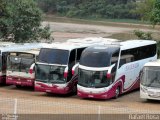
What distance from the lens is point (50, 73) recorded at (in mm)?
24312

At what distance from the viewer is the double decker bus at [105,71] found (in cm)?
2327

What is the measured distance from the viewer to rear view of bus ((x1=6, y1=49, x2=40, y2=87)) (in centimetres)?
2580

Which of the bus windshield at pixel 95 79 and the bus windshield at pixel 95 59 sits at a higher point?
the bus windshield at pixel 95 59

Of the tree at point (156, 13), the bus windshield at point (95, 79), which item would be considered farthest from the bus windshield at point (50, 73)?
the tree at point (156, 13)

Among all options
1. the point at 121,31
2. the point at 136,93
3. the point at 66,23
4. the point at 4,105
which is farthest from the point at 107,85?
the point at 66,23

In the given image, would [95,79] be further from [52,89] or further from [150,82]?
[150,82]

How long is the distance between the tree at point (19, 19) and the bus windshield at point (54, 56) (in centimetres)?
1346

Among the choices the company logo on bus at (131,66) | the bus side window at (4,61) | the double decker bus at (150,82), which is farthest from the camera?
the bus side window at (4,61)

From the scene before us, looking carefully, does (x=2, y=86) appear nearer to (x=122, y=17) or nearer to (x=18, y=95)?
(x=18, y=95)

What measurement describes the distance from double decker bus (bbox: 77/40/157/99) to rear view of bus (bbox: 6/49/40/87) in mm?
3288

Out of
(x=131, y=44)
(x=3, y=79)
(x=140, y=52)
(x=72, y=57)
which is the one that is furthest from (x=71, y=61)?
(x=3, y=79)

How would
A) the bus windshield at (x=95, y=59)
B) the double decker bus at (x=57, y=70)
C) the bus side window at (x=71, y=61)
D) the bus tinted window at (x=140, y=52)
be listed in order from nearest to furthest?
the bus windshield at (x=95, y=59) < the double decker bus at (x=57, y=70) < the bus side window at (x=71, y=61) < the bus tinted window at (x=140, y=52)

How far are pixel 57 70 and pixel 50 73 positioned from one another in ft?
1.32

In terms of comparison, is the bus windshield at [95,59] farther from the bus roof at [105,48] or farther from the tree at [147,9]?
the tree at [147,9]
